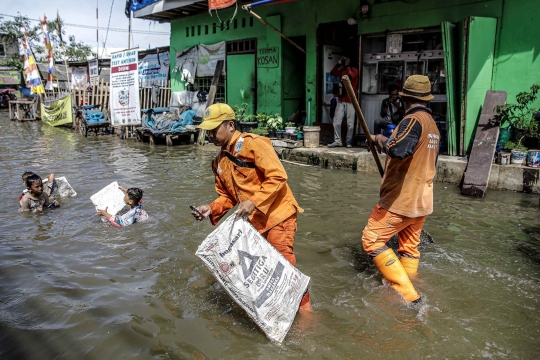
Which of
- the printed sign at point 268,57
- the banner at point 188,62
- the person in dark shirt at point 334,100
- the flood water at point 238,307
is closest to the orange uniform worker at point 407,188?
the flood water at point 238,307

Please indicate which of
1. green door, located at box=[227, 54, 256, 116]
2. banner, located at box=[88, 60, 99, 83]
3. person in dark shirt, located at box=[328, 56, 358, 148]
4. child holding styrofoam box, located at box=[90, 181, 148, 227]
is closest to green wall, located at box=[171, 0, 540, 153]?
green door, located at box=[227, 54, 256, 116]

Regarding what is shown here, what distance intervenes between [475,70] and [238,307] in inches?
277

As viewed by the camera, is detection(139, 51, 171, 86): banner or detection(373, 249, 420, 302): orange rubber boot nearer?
detection(373, 249, 420, 302): orange rubber boot

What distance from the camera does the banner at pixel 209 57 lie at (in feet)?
48.5

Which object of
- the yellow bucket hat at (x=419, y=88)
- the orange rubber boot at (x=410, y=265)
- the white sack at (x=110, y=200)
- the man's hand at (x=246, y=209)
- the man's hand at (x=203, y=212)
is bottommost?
the orange rubber boot at (x=410, y=265)

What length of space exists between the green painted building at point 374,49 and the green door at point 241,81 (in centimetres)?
3

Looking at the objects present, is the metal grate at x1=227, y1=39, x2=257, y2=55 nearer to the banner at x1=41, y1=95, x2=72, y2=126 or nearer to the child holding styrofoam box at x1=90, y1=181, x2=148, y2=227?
the child holding styrofoam box at x1=90, y1=181, x2=148, y2=227

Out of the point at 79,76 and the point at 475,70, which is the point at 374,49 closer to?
the point at 475,70

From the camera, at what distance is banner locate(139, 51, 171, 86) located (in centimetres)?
1877

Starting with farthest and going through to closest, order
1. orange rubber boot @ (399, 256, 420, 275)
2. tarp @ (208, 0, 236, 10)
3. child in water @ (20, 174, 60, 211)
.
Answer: tarp @ (208, 0, 236, 10)
child in water @ (20, 174, 60, 211)
orange rubber boot @ (399, 256, 420, 275)

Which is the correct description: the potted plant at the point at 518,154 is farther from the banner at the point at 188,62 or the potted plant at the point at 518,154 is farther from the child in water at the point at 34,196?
the banner at the point at 188,62

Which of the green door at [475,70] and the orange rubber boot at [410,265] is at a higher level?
the green door at [475,70]

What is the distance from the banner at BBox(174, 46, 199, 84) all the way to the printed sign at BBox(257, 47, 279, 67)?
139 inches

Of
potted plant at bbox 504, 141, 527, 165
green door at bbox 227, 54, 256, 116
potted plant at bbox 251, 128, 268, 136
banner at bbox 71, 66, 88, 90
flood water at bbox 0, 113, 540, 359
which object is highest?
banner at bbox 71, 66, 88, 90
